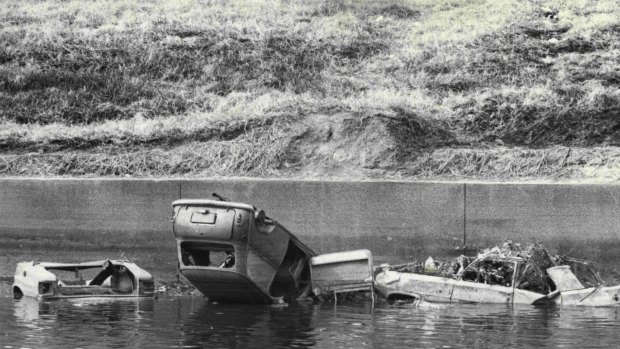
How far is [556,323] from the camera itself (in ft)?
46.1

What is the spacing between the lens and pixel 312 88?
22656 millimetres

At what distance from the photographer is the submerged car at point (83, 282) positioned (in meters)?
16.2

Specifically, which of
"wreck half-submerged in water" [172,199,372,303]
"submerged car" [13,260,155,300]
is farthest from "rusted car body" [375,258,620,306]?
"submerged car" [13,260,155,300]

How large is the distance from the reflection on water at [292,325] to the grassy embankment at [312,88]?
374cm

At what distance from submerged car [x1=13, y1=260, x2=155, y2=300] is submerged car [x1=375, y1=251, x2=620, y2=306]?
10.6ft

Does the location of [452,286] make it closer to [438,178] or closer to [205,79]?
[438,178]

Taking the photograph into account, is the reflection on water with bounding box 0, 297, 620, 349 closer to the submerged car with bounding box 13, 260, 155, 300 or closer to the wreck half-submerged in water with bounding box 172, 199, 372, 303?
the submerged car with bounding box 13, 260, 155, 300

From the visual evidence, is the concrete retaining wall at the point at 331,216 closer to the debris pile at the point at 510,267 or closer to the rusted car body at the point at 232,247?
the debris pile at the point at 510,267

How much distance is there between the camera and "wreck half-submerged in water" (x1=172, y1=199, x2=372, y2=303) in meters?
15.0

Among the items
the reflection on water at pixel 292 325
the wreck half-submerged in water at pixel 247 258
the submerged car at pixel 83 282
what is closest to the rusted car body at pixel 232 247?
the wreck half-submerged in water at pixel 247 258

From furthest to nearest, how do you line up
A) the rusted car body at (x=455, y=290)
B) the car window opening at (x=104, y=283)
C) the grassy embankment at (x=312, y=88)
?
the grassy embankment at (x=312, y=88) < the car window opening at (x=104, y=283) < the rusted car body at (x=455, y=290)

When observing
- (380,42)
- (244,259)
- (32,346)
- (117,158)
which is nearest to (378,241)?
(244,259)

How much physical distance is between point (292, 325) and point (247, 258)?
5.13 ft

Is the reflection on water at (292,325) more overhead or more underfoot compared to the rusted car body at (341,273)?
more underfoot
